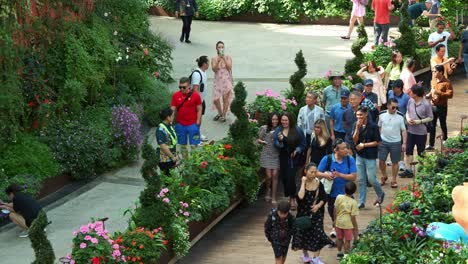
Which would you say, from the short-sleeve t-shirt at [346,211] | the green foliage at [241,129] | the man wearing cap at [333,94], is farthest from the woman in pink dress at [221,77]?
the short-sleeve t-shirt at [346,211]

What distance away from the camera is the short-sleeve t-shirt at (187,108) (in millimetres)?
15875

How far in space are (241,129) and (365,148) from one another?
2039mm

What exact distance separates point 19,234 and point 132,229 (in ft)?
7.35

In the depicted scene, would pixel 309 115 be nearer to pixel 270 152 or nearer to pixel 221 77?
pixel 270 152

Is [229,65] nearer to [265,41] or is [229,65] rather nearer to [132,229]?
[132,229]

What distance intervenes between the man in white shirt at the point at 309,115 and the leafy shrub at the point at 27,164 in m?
3.93

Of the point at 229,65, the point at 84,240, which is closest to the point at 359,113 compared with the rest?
the point at 229,65

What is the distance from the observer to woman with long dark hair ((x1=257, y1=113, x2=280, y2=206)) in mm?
15461

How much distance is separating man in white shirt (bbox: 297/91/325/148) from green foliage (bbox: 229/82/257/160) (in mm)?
893

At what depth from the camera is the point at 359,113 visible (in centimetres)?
1499

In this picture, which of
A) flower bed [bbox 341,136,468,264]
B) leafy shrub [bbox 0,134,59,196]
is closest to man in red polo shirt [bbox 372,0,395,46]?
flower bed [bbox 341,136,468,264]

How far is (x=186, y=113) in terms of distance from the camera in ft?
52.3

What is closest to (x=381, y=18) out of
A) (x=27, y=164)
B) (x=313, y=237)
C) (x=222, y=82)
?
(x=222, y=82)

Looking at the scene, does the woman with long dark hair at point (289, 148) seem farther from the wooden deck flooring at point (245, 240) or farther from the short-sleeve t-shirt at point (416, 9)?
the short-sleeve t-shirt at point (416, 9)
